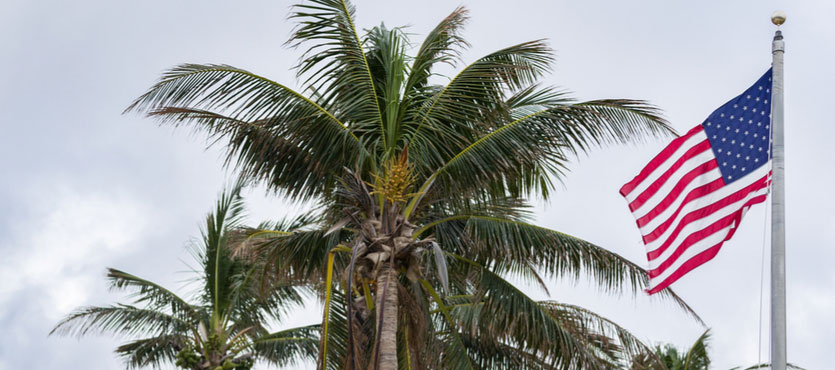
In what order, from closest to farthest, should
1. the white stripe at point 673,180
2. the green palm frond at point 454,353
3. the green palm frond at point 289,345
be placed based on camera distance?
the white stripe at point 673,180, the green palm frond at point 454,353, the green palm frond at point 289,345

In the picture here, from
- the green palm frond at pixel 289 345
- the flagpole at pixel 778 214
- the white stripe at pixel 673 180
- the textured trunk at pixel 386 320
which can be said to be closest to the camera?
the flagpole at pixel 778 214

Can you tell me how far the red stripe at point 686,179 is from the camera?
10.2 meters

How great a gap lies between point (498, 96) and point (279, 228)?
7106 millimetres

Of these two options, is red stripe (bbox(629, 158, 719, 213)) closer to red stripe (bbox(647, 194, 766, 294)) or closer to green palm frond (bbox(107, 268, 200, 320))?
red stripe (bbox(647, 194, 766, 294))

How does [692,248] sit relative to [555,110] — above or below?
below

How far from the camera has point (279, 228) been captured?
20.5 m

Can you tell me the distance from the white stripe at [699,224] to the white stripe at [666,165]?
2.02ft

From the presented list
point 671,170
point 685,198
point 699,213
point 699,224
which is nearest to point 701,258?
point 699,224

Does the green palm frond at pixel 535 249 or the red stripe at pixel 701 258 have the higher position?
the green palm frond at pixel 535 249

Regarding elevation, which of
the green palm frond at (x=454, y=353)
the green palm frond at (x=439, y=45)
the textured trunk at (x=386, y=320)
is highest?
the green palm frond at (x=439, y=45)

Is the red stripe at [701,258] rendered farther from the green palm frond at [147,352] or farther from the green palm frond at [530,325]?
the green palm frond at [147,352]

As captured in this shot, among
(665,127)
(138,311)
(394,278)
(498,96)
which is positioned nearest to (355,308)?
(394,278)

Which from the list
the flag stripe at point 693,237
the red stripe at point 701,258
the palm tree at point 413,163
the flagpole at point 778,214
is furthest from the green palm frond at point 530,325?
the flagpole at point 778,214

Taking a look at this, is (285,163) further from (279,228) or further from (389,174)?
(279,228)
